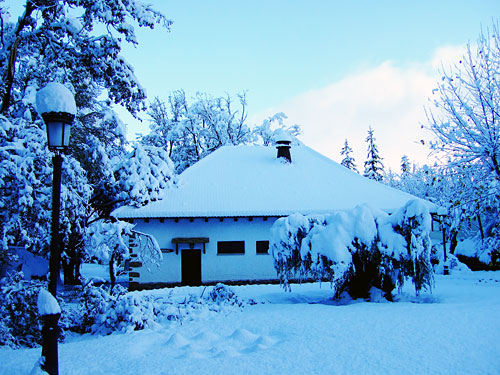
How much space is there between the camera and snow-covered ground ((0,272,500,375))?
4.85m

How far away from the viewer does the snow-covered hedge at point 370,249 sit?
8922 millimetres

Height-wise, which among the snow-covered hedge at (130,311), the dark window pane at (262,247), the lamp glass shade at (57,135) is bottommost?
the snow-covered hedge at (130,311)

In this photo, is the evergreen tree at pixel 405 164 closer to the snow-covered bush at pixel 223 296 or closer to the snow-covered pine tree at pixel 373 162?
the snow-covered pine tree at pixel 373 162

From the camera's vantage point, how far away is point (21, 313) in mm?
8258

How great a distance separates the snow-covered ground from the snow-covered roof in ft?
25.7

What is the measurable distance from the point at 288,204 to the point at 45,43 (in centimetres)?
1030

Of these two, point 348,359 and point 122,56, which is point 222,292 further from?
point 122,56

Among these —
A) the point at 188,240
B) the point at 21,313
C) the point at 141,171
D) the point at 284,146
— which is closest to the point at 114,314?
the point at 21,313

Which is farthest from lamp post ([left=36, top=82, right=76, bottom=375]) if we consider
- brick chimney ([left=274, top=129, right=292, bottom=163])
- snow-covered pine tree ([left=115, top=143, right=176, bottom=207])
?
brick chimney ([left=274, top=129, right=292, bottom=163])

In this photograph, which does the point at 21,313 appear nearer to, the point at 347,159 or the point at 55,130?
the point at 55,130

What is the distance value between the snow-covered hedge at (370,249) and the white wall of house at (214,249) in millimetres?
6508

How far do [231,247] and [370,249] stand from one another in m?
8.02

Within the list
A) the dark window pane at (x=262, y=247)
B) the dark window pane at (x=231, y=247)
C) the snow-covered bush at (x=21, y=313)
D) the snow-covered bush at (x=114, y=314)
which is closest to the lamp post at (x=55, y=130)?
the snow-covered bush at (x=114, y=314)

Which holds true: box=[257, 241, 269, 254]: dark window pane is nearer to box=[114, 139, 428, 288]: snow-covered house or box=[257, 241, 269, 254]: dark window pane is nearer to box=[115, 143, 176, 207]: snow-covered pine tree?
box=[114, 139, 428, 288]: snow-covered house
